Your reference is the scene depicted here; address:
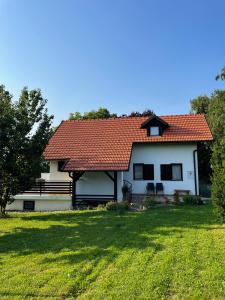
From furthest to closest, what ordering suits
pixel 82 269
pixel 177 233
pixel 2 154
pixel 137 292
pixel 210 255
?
pixel 2 154 < pixel 177 233 < pixel 210 255 < pixel 82 269 < pixel 137 292

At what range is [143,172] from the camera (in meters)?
23.3

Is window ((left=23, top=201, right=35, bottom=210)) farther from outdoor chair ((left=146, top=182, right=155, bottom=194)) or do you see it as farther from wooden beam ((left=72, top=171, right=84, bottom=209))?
Result: outdoor chair ((left=146, top=182, right=155, bottom=194))

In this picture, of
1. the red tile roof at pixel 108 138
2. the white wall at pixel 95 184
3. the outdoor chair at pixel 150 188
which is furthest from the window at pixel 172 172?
the white wall at pixel 95 184

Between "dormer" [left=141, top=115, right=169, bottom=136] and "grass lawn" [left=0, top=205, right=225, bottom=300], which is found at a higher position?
"dormer" [left=141, top=115, right=169, bottom=136]

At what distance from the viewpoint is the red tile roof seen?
21284 millimetres

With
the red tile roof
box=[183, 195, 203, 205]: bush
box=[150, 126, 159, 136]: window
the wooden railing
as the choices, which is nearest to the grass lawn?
box=[183, 195, 203, 205]: bush

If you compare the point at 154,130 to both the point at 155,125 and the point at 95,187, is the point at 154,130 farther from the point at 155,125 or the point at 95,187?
the point at 95,187

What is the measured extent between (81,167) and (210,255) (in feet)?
45.0

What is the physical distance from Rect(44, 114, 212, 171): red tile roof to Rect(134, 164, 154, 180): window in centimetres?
185

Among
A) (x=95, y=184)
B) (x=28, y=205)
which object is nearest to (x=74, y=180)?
(x=95, y=184)

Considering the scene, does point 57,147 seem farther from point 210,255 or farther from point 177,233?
point 210,255

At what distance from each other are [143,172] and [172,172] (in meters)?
2.09

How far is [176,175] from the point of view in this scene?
22.7 metres

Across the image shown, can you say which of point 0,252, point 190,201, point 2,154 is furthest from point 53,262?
point 190,201
